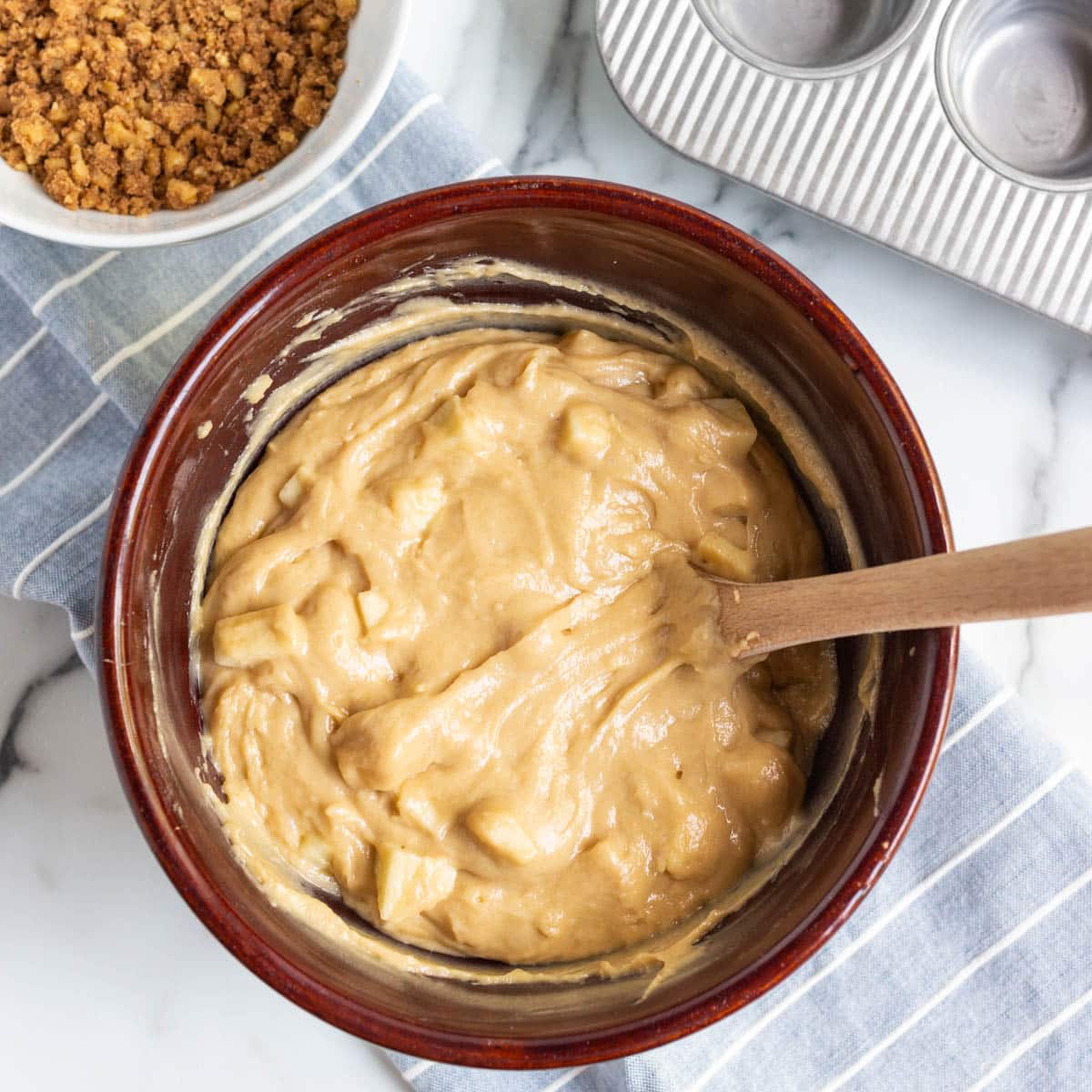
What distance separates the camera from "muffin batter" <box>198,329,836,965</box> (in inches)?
60.6

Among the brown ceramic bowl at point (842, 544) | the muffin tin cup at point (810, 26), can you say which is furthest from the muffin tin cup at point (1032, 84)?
the brown ceramic bowl at point (842, 544)

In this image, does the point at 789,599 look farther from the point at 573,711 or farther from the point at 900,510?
the point at 573,711

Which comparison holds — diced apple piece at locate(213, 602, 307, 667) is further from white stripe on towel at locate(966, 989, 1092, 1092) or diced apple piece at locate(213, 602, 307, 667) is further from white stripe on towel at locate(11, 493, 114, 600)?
white stripe on towel at locate(966, 989, 1092, 1092)

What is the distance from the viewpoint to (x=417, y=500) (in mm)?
1570

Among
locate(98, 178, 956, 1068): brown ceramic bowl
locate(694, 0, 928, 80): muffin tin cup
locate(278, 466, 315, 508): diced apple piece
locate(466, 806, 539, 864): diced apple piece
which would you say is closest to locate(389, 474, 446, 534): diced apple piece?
locate(278, 466, 315, 508): diced apple piece

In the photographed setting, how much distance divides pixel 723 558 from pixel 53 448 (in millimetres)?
1088

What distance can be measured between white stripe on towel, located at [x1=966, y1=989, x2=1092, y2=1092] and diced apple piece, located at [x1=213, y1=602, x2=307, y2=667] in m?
1.28

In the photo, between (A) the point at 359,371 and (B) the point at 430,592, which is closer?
(B) the point at 430,592

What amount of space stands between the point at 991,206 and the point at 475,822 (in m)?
1.27

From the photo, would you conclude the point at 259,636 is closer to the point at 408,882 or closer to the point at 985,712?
the point at 408,882

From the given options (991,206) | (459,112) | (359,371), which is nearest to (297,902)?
(359,371)

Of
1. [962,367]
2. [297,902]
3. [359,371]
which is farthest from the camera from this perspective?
[962,367]

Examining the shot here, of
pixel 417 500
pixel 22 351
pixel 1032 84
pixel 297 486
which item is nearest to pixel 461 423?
pixel 417 500

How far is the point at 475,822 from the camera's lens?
59.2 inches
